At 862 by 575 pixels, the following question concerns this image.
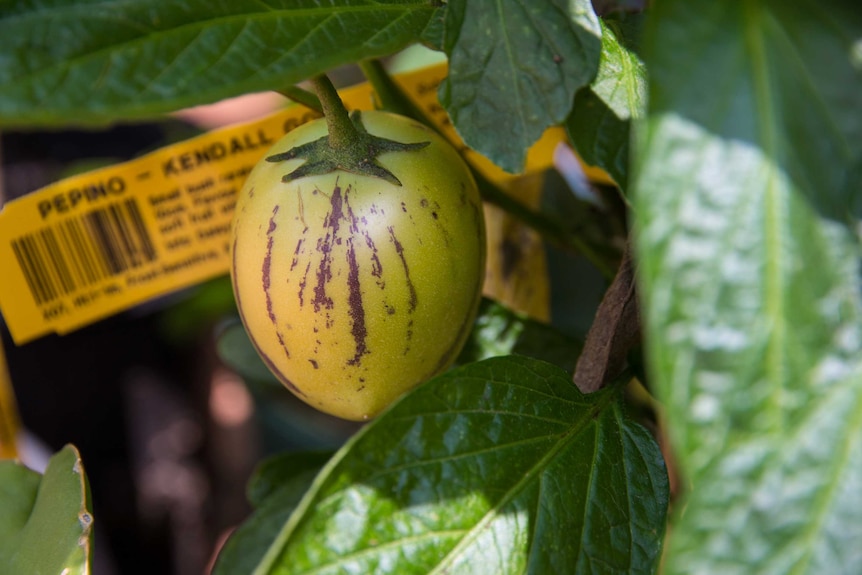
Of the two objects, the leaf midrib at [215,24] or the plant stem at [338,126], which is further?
the plant stem at [338,126]

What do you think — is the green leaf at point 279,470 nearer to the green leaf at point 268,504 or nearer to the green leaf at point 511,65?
the green leaf at point 268,504

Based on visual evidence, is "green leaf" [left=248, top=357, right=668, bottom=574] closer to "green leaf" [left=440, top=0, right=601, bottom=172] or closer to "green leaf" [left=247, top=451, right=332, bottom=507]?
"green leaf" [left=440, top=0, right=601, bottom=172]

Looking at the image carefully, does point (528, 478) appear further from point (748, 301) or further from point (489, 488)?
point (748, 301)

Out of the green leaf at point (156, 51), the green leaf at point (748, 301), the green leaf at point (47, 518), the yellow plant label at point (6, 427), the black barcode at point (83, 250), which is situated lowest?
the yellow plant label at point (6, 427)

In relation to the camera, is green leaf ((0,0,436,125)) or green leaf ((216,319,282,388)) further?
green leaf ((216,319,282,388))

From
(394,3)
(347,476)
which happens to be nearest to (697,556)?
(347,476)

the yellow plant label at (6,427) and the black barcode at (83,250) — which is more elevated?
the black barcode at (83,250)

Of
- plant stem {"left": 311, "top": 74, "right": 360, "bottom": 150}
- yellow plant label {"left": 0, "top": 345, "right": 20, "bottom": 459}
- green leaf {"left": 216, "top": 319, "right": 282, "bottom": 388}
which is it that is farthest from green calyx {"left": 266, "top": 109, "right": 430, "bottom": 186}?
yellow plant label {"left": 0, "top": 345, "right": 20, "bottom": 459}

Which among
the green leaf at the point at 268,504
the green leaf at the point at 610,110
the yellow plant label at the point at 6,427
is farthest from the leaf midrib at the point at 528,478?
the yellow plant label at the point at 6,427

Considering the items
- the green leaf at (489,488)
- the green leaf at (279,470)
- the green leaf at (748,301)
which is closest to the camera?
the green leaf at (748,301)
